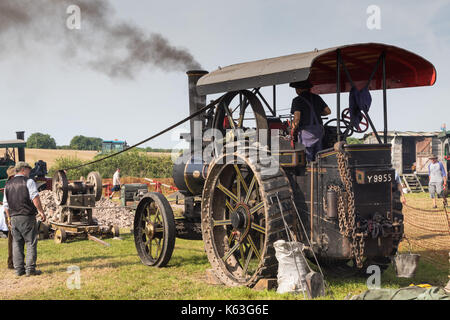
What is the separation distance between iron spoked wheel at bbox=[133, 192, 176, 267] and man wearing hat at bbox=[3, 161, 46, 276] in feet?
5.20

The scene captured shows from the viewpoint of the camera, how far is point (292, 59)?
535cm

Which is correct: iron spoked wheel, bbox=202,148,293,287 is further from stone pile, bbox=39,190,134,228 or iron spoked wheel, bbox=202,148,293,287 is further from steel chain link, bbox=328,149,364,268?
stone pile, bbox=39,190,134,228

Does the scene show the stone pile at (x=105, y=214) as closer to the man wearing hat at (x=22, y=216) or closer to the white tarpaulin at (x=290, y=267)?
the man wearing hat at (x=22, y=216)

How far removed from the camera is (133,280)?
20.9 ft

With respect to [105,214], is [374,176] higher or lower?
higher

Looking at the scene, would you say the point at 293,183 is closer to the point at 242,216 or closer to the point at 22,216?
the point at 242,216

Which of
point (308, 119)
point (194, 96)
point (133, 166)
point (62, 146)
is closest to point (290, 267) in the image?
point (308, 119)

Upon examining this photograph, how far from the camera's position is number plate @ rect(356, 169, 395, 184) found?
199 inches

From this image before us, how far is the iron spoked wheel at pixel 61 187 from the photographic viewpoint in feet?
34.3

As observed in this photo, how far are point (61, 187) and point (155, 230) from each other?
13.8 feet

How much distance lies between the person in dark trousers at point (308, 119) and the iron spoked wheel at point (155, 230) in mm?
2367

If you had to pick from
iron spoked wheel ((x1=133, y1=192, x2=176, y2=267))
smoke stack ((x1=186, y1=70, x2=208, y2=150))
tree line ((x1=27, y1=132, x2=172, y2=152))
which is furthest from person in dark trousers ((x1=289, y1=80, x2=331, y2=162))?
tree line ((x1=27, y1=132, x2=172, y2=152))

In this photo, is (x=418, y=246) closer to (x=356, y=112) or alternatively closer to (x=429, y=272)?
(x=429, y=272)

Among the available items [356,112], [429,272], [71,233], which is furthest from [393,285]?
[71,233]
